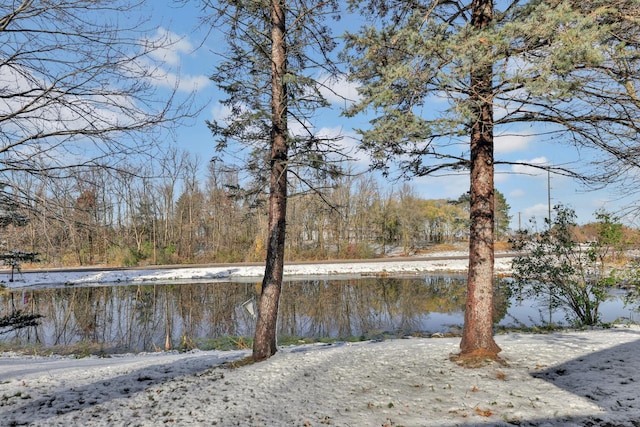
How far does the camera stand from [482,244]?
5.38 m

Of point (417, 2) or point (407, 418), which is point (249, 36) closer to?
point (417, 2)

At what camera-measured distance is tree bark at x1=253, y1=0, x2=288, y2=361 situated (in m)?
6.14

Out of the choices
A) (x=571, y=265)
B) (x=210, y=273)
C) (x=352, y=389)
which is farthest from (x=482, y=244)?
(x=210, y=273)

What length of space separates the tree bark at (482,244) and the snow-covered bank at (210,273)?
1679 centimetres

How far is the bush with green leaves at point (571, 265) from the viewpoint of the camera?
30.1 feet

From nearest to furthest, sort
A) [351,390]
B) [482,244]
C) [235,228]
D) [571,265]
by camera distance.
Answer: [351,390], [482,244], [571,265], [235,228]

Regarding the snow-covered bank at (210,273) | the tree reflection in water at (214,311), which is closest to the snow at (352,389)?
the tree reflection in water at (214,311)

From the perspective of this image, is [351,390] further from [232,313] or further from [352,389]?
[232,313]

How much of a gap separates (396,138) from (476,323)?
3.21 m

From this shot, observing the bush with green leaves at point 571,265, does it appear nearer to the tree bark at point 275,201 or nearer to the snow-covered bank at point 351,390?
the snow-covered bank at point 351,390

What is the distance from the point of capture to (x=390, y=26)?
19.4 ft

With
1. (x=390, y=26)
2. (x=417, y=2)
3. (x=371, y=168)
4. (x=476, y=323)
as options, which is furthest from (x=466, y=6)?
(x=476, y=323)

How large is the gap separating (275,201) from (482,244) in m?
3.62

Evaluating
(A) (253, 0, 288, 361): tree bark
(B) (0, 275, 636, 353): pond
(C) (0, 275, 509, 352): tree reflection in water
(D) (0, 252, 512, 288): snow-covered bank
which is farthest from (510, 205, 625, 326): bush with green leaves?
(D) (0, 252, 512, 288): snow-covered bank
